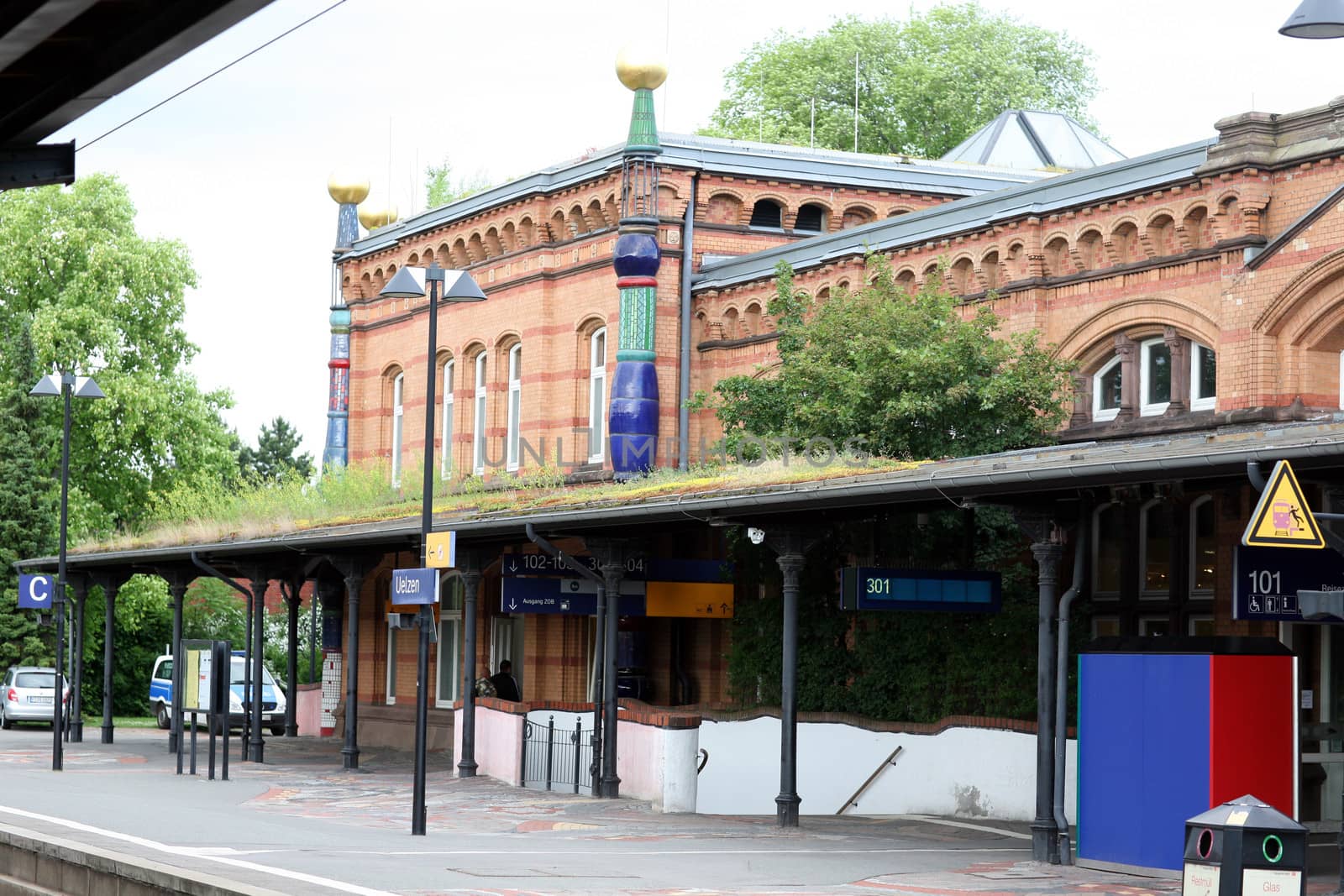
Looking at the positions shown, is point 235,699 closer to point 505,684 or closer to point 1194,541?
point 505,684

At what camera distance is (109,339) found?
49219mm

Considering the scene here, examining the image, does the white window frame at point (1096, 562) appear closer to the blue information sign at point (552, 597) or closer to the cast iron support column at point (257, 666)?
the blue information sign at point (552, 597)

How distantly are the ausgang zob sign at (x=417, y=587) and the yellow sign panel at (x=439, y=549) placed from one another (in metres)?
0.10

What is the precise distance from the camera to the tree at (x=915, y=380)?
21.7 m

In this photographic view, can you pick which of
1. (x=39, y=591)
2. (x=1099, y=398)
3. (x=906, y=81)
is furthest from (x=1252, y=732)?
(x=906, y=81)

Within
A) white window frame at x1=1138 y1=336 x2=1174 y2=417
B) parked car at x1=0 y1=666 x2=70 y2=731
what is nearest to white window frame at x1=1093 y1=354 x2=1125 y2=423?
white window frame at x1=1138 y1=336 x2=1174 y2=417

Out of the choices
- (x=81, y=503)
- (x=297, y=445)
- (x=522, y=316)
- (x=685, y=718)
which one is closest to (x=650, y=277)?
(x=522, y=316)

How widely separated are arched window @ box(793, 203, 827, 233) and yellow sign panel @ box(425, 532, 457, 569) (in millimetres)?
14435

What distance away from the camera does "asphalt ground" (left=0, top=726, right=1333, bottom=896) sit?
13.6 meters

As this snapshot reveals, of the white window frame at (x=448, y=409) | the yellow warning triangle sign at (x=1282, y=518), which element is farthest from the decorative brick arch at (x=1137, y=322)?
the white window frame at (x=448, y=409)

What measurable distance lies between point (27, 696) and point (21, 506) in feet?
27.2

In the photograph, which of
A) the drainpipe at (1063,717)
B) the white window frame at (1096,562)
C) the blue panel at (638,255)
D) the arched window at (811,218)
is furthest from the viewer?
the arched window at (811,218)

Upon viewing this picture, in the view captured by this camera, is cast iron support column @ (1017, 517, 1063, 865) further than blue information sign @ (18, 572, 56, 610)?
No

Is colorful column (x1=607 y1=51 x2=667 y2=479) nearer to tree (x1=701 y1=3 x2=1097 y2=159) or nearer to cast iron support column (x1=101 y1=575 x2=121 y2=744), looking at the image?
cast iron support column (x1=101 y1=575 x2=121 y2=744)
